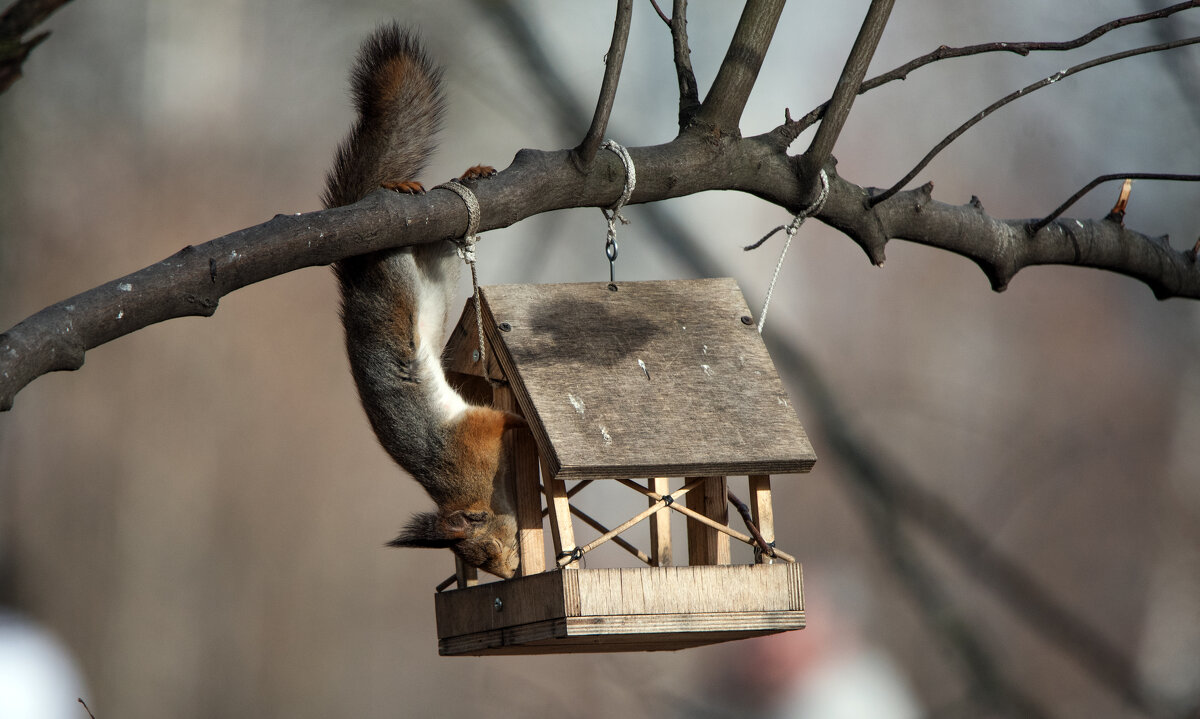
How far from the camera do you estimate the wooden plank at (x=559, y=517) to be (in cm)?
141

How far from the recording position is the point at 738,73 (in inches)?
66.9

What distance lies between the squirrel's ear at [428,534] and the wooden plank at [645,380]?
0.73 ft

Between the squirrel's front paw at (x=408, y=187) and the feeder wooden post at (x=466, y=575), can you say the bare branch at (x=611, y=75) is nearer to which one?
the squirrel's front paw at (x=408, y=187)

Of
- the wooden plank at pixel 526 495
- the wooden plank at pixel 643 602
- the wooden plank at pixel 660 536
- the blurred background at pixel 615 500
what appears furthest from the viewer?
the blurred background at pixel 615 500

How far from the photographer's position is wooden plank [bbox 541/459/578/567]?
1.41 metres

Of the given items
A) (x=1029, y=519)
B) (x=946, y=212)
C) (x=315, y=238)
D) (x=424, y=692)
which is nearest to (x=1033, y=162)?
(x=1029, y=519)

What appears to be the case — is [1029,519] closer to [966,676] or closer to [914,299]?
[966,676]

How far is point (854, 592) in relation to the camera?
11.7 ft

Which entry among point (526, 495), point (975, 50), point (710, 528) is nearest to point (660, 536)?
point (710, 528)

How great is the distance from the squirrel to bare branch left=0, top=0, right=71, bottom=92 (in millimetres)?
930

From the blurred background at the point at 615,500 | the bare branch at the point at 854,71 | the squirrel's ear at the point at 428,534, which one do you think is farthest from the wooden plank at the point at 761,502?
the blurred background at the point at 615,500

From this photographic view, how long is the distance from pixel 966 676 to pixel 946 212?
82.9 inches

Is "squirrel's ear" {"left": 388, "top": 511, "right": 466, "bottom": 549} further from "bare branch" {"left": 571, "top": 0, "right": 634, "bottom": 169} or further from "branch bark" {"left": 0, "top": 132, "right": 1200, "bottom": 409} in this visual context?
"bare branch" {"left": 571, "top": 0, "right": 634, "bottom": 169}

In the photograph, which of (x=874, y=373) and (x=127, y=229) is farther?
(x=874, y=373)
